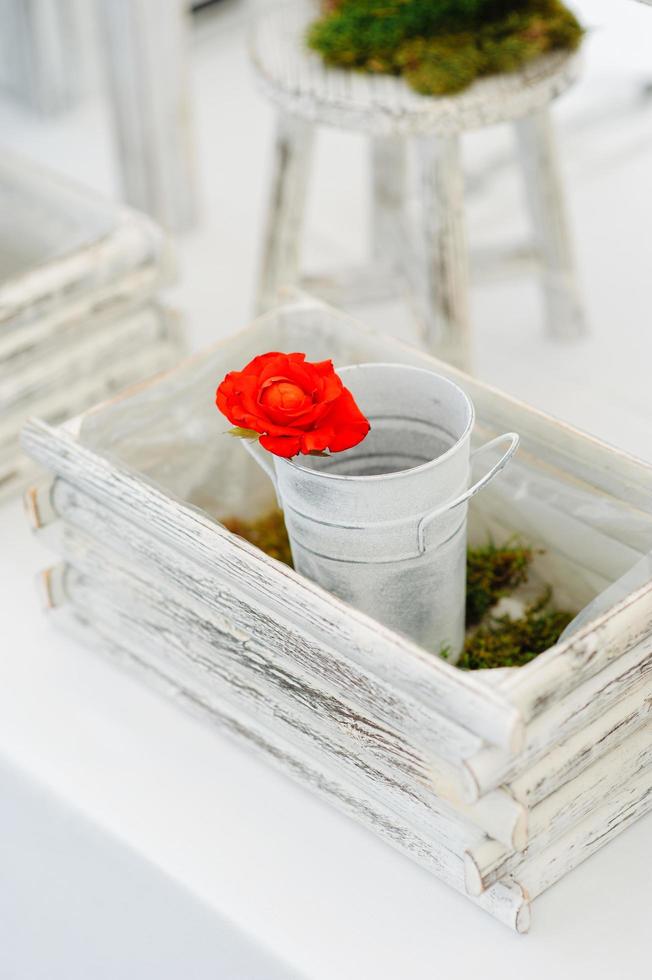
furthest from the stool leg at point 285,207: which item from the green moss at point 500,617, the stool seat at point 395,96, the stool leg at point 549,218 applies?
the green moss at point 500,617

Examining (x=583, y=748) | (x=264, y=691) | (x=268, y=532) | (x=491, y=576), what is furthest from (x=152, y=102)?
(x=583, y=748)

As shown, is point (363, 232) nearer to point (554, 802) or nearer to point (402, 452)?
point (402, 452)

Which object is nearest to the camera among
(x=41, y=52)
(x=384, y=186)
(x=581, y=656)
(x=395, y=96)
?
(x=581, y=656)

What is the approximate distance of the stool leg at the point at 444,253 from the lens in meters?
1.48

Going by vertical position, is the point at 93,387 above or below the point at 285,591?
below

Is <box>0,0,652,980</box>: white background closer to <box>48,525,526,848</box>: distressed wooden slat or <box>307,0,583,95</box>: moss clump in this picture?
<box>48,525,526,848</box>: distressed wooden slat

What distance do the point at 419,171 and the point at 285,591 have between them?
0.69 metres

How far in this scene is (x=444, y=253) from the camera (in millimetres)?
1522

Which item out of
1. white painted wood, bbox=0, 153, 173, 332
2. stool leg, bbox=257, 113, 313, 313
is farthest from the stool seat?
white painted wood, bbox=0, 153, 173, 332

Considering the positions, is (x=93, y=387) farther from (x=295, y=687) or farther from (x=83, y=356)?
(x=295, y=687)

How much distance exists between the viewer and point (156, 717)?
118 cm

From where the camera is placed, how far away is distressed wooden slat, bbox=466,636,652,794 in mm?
862

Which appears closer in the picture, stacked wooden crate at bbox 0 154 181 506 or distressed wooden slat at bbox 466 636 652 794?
distressed wooden slat at bbox 466 636 652 794

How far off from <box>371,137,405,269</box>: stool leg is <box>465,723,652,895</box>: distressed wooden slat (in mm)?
887
